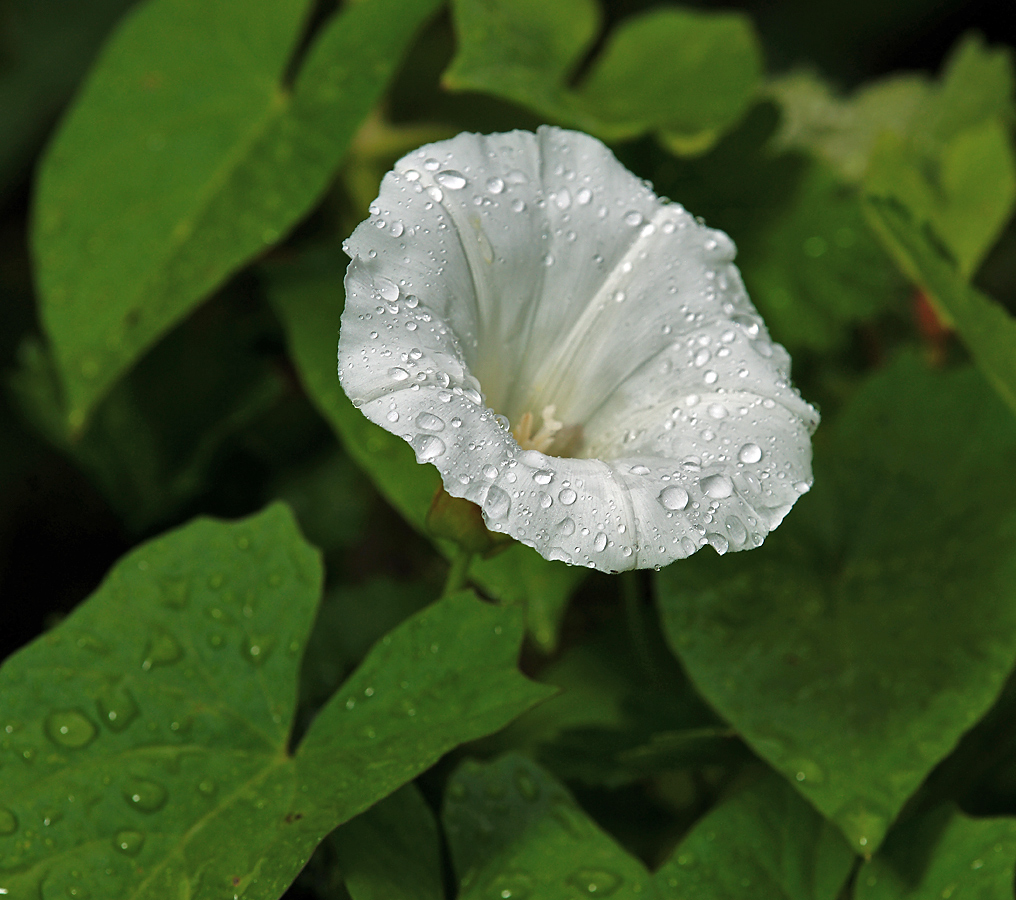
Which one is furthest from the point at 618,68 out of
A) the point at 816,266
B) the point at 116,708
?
the point at 116,708

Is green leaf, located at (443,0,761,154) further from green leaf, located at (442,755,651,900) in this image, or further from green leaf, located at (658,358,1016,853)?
green leaf, located at (442,755,651,900)

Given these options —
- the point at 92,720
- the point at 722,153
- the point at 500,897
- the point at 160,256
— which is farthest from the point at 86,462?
the point at 722,153

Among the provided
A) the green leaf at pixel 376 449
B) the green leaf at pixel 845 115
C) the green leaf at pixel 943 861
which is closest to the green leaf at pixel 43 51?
the green leaf at pixel 376 449

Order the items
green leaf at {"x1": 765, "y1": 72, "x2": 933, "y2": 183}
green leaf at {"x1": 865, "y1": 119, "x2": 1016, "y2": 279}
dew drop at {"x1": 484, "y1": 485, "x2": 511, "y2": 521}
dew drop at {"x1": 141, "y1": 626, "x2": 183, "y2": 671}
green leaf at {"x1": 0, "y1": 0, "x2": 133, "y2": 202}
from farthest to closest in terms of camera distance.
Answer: green leaf at {"x1": 0, "y1": 0, "x2": 133, "y2": 202} → green leaf at {"x1": 765, "y1": 72, "x2": 933, "y2": 183} → green leaf at {"x1": 865, "y1": 119, "x2": 1016, "y2": 279} → dew drop at {"x1": 141, "y1": 626, "x2": 183, "y2": 671} → dew drop at {"x1": 484, "y1": 485, "x2": 511, "y2": 521}

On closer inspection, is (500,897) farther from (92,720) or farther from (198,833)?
(92,720)

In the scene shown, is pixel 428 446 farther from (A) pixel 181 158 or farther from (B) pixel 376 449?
(A) pixel 181 158

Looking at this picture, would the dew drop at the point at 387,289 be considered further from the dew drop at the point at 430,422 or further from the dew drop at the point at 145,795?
the dew drop at the point at 145,795

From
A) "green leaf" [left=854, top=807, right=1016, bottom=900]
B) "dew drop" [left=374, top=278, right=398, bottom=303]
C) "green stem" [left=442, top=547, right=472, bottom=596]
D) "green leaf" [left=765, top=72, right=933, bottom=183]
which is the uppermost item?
"dew drop" [left=374, top=278, right=398, bottom=303]

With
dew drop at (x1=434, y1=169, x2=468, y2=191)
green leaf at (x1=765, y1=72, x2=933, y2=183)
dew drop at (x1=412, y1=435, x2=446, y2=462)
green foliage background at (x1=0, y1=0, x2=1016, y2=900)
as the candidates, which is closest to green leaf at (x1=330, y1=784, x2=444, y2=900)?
green foliage background at (x1=0, y1=0, x2=1016, y2=900)
